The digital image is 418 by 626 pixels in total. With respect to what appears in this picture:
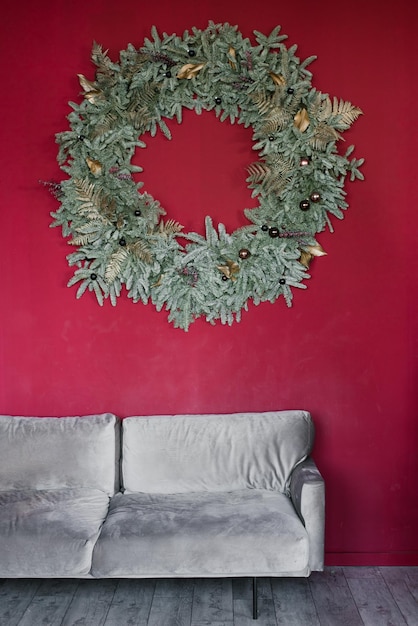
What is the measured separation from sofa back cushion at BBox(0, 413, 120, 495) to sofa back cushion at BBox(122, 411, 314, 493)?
86 mm

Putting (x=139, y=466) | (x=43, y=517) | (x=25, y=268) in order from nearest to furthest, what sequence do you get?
(x=43, y=517)
(x=139, y=466)
(x=25, y=268)

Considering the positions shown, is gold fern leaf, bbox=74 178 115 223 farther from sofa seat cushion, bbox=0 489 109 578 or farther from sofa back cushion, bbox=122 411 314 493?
sofa seat cushion, bbox=0 489 109 578

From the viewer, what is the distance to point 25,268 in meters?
3.38

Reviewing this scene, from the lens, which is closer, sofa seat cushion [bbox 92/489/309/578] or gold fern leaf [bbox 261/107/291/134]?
sofa seat cushion [bbox 92/489/309/578]

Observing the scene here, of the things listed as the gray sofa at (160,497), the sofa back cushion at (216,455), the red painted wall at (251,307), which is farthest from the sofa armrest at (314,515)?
the red painted wall at (251,307)

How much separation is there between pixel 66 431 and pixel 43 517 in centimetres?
50

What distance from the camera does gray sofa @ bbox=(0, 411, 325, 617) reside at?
2.67 m

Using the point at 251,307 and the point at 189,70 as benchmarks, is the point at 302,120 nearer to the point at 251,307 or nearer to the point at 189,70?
the point at 189,70

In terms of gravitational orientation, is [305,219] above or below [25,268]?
above

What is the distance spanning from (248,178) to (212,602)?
6.25ft

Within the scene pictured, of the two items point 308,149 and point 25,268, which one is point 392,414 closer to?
point 308,149

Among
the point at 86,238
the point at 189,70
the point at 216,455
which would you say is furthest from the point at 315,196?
the point at 216,455

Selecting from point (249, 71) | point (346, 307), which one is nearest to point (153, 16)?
point (249, 71)

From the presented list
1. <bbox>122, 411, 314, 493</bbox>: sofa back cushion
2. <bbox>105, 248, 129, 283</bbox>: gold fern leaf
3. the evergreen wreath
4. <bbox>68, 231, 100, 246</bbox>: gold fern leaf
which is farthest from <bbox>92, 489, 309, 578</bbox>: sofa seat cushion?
<bbox>68, 231, 100, 246</bbox>: gold fern leaf
